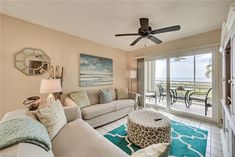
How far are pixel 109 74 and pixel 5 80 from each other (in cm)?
285

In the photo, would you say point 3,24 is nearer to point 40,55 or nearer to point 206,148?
point 40,55

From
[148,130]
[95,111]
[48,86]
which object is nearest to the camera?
[148,130]

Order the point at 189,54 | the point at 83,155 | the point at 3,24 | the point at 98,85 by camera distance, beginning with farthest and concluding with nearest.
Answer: the point at 98,85 → the point at 189,54 → the point at 3,24 → the point at 83,155

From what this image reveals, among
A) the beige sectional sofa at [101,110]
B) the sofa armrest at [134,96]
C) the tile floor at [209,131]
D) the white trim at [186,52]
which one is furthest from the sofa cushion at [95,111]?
the white trim at [186,52]

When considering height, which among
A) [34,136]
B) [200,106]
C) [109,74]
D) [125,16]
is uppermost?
[125,16]

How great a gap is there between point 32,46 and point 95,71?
1.82 m

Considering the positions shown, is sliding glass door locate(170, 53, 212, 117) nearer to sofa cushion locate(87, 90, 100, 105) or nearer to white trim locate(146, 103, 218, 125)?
white trim locate(146, 103, 218, 125)

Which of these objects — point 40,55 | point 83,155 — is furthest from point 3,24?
point 83,155

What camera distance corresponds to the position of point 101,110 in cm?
290

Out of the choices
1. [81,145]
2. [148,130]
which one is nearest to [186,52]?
[148,130]

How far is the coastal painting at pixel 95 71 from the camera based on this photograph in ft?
11.8

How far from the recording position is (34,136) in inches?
38.1

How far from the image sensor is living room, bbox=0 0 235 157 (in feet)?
4.65

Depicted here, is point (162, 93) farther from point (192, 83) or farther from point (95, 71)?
point (95, 71)
